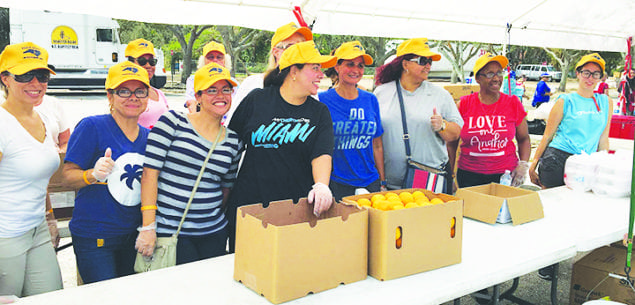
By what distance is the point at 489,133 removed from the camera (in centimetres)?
327

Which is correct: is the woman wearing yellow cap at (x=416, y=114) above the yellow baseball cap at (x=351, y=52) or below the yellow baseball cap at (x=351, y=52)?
below

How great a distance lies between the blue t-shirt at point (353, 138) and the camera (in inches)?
112

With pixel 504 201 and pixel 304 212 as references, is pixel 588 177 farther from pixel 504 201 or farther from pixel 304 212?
pixel 304 212

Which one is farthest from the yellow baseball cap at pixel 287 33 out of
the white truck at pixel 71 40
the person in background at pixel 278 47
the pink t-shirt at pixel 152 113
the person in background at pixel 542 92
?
the white truck at pixel 71 40

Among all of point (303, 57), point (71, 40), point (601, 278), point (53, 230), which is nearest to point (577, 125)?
point (601, 278)

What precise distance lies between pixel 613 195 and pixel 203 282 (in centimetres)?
269

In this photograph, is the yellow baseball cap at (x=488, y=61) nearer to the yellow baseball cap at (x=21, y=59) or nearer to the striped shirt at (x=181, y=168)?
the striped shirt at (x=181, y=168)

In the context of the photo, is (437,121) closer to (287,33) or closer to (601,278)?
(287,33)

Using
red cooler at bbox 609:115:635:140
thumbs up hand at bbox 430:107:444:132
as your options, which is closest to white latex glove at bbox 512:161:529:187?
thumbs up hand at bbox 430:107:444:132

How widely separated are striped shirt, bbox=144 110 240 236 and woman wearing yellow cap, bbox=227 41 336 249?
0.48 ft

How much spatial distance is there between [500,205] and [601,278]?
98 cm


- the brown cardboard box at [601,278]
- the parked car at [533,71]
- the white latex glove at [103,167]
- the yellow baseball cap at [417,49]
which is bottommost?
the brown cardboard box at [601,278]

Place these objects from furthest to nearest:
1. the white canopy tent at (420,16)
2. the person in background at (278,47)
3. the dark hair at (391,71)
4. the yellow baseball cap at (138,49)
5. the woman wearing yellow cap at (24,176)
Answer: the white canopy tent at (420,16) → the yellow baseball cap at (138,49) → the dark hair at (391,71) → the person in background at (278,47) → the woman wearing yellow cap at (24,176)

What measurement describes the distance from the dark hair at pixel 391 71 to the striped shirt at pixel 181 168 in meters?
1.36
